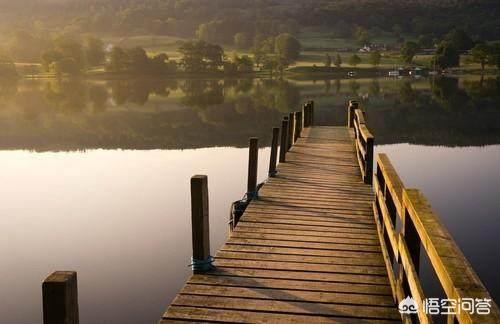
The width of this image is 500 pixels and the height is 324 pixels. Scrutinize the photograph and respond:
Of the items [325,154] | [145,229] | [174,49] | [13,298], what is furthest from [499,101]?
[174,49]

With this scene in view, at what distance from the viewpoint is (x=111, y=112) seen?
53.6 m

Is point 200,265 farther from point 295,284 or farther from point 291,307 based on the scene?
point 291,307

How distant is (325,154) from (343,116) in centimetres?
3123

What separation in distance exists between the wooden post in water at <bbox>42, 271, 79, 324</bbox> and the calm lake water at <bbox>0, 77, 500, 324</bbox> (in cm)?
661

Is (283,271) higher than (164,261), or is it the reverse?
(283,271)

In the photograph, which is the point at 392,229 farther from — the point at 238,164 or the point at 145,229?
the point at 238,164

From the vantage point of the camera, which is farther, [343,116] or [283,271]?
[343,116]

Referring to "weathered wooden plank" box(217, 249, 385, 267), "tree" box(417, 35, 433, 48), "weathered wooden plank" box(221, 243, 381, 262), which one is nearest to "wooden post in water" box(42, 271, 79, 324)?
"weathered wooden plank" box(217, 249, 385, 267)

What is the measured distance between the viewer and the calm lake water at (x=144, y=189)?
1181cm

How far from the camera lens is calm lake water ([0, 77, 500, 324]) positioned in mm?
11812

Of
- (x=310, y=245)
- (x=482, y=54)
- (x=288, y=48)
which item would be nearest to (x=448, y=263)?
(x=310, y=245)

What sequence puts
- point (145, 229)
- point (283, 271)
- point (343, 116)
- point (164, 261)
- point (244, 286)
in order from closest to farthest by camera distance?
point (244, 286)
point (283, 271)
point (164, 261)
point (145, 229)
point (343, 116)

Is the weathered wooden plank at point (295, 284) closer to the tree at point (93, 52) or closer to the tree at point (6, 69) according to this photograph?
the tree at point (6, 69)

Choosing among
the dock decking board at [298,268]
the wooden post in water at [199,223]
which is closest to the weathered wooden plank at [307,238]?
the dock decking board at [298,268]
